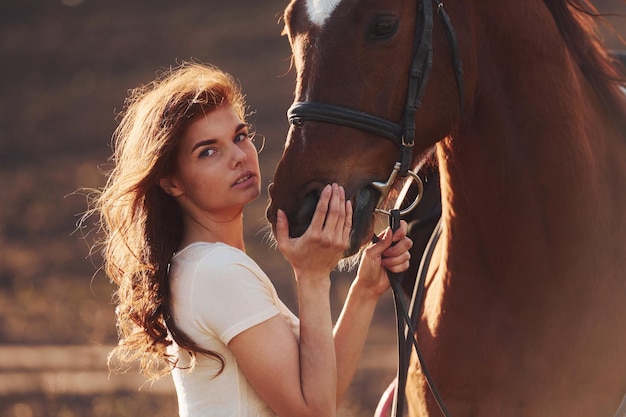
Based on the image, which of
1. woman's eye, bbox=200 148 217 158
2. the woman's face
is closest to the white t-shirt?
the woman's face

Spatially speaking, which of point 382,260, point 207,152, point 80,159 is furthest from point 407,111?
point 80,159

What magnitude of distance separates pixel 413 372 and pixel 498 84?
0.75 meters

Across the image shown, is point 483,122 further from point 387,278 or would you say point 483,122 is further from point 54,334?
point 54,334

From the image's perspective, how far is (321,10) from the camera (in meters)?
1.96

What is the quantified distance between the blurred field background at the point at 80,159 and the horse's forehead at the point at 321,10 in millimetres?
3698

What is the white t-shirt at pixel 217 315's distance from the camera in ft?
6.45

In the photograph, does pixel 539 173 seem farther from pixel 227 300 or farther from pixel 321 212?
pixel 227 300

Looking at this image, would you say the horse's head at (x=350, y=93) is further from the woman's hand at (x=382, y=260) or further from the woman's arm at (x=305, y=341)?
the woman's hand at (x=382, y=260)

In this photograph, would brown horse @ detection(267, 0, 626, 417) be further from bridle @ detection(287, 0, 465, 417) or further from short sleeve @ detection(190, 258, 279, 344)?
short sleeve @ detection(190, 258, 279, 344)

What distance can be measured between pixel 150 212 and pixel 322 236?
0.52 metres

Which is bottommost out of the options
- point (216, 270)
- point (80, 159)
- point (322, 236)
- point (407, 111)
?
point (80, 159)

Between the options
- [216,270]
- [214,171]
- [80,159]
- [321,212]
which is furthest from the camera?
[80,159]

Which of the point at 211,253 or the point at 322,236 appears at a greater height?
the point at 322,236

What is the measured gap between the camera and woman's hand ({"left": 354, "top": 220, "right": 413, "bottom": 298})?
2172 mm
